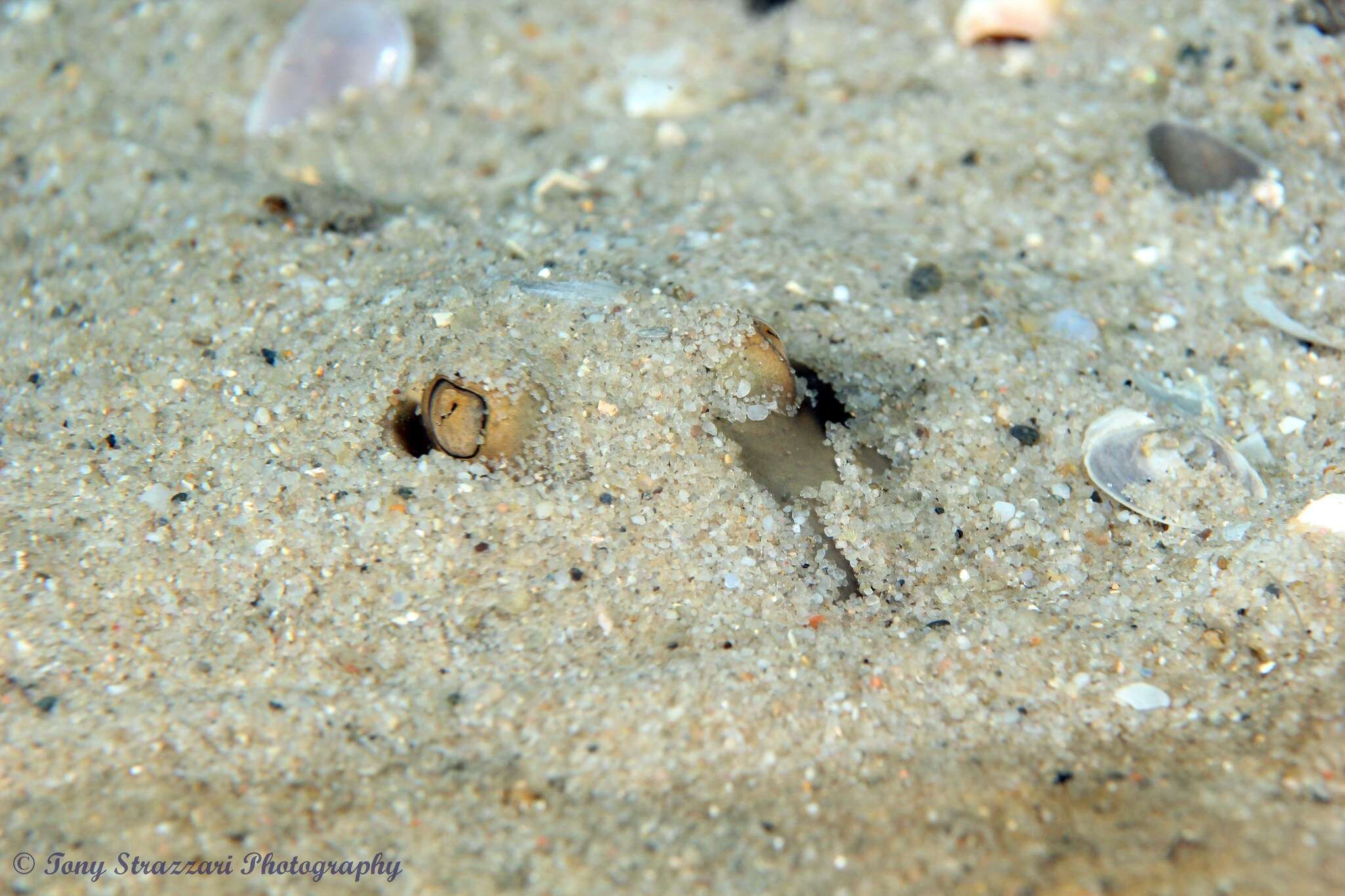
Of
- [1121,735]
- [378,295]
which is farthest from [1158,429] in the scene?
[378,295]

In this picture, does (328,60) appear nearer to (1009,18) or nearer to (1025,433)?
(1009,18)

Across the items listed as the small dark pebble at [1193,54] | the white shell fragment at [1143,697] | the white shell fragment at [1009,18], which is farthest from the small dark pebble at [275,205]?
the small dark pebble at [1193,54]

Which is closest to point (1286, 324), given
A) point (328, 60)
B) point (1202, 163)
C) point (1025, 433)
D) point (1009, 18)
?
point (1202, 163)

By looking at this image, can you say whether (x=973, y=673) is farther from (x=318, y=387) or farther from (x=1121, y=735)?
(x=318, y=387)

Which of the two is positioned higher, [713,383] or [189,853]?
[713,383]

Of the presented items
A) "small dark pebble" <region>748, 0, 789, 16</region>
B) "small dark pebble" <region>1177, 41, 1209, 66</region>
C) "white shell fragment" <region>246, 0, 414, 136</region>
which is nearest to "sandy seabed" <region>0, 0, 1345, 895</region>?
"small dark pebble" <region>1177, 41, 1209, 66</region>

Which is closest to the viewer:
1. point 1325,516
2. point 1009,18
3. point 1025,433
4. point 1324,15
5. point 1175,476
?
point 1325,516
